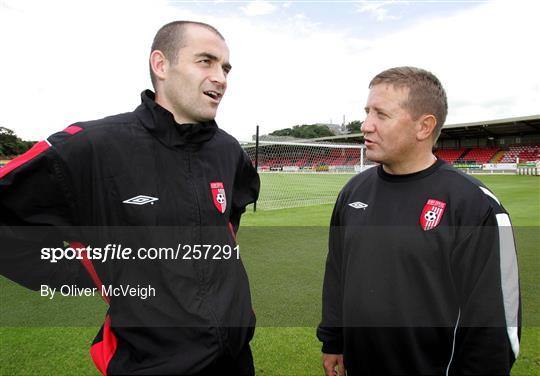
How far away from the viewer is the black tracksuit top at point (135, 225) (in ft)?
4.65

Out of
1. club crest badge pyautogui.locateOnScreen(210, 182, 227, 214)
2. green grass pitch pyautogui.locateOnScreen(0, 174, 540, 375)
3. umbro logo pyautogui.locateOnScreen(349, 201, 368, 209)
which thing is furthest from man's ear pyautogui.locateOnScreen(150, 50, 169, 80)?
green grass pitch pyautogui.locateOnScreen(0, 174, 540, 375)

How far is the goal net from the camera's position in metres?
14.0

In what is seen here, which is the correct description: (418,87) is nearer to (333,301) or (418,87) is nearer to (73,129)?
(333,301)

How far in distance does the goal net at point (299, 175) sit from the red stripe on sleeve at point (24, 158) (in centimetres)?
923

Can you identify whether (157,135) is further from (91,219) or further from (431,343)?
(431,343)

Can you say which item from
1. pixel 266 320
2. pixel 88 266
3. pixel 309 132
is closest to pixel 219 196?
pixel 88 266

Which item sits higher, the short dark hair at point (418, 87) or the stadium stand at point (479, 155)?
the short dark hair at point (418, 87)

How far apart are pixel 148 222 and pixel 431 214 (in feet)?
3.83

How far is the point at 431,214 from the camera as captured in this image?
65.5 inches

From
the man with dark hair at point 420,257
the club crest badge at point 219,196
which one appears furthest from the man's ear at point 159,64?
the man with dark hair at point 420,257

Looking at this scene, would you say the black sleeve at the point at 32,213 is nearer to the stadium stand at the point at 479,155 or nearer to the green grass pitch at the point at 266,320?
the green grass pitch at the point at 266,320

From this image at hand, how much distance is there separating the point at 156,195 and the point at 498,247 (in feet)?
4.44

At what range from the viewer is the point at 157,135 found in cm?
158

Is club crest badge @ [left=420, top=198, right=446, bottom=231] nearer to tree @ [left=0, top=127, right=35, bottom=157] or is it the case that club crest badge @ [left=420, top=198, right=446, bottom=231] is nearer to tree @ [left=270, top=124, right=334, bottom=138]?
tree @ [left=0, top=127, right=35, bottom=157]
